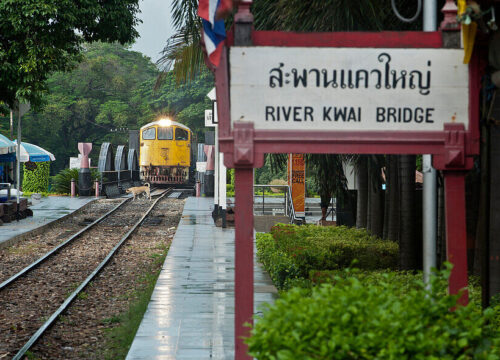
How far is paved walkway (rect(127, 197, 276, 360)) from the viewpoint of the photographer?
837cm

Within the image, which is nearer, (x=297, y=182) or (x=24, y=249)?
(x=24, y=249)

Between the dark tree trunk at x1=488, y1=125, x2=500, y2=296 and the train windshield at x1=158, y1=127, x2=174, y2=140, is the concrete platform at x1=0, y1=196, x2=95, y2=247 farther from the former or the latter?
the dark tree trunk at x1=488, y1=125, x2=500, y2=296

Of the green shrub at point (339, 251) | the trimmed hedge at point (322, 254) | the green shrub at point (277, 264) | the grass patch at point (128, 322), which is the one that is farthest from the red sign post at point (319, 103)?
the green shrub at point (339, 251)

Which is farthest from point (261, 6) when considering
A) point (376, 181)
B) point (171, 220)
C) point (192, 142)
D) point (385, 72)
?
point (192, 142)

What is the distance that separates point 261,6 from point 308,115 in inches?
283

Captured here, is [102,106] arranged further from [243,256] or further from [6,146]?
[243,256]

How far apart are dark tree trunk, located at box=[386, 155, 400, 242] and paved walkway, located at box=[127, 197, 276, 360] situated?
2.56 meters

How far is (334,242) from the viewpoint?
1399 cm

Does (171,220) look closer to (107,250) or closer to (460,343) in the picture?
(107,250)

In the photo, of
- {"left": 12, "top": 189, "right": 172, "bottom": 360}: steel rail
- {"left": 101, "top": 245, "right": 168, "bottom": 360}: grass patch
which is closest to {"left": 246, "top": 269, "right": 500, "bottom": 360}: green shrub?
{"left": 101, "top": 245, "right": 168, "bottom": 360}: grass patch

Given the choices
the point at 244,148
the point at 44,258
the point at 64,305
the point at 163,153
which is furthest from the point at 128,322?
the point at 163,153

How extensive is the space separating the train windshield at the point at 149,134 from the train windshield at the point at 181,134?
4.35 feet

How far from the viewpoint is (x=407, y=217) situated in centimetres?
1180

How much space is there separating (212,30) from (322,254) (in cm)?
728
